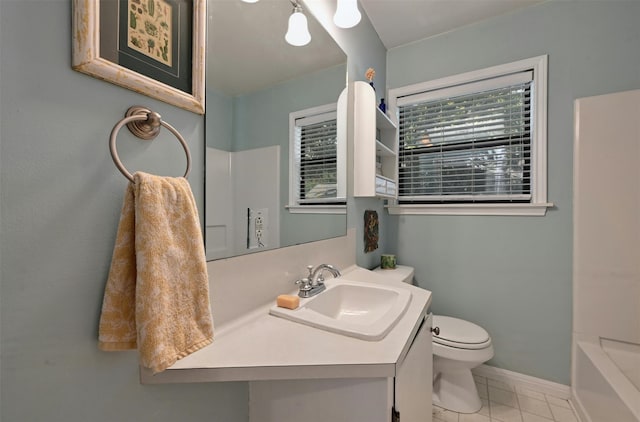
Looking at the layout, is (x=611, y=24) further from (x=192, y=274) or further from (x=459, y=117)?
(x=192, y=274)

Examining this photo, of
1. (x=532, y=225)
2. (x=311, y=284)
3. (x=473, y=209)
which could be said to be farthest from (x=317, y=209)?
(x=532, y=225)

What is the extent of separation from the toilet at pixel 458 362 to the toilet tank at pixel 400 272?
349mm

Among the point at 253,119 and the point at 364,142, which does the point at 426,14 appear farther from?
the point at 253,119

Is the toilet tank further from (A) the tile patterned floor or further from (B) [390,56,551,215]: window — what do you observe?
(A) the tile patterned floor

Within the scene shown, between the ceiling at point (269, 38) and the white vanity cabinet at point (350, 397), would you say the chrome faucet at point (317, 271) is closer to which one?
the white vanity cabinet at point (350, 397)

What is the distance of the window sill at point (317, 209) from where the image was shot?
4.01 ft

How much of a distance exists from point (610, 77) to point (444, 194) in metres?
1.09

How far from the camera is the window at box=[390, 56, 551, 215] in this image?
1800 mm

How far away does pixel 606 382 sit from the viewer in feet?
4.29

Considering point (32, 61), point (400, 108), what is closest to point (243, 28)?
point (32, 61)

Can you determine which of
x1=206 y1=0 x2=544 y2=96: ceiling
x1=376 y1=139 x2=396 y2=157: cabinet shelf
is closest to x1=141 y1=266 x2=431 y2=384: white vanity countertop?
x1=206 y1=0 x2=544 y2=96: ceiling

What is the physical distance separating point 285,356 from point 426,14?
2238 mm

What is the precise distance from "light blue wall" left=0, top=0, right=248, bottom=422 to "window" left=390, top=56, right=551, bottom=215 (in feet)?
6.38

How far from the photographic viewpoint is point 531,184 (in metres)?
1.80
